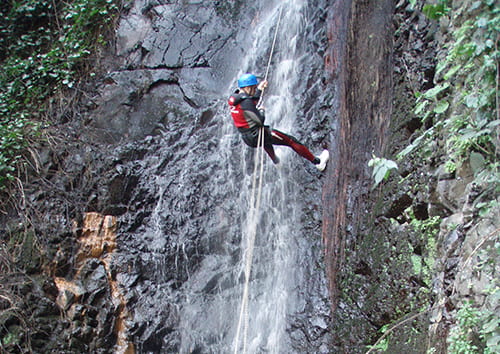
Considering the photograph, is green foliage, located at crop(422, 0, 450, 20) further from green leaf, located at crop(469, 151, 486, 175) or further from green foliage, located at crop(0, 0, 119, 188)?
green foliage, located at crop(0, 0, 119, 188)

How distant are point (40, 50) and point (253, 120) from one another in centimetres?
464

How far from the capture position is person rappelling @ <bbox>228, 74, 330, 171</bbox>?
5418mm

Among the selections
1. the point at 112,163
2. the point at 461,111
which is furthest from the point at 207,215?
the point at 461,111

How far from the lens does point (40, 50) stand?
8148mm

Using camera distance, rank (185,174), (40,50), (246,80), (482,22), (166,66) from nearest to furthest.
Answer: (482,22), (246,80), (185,174), (166,66), (40,50)

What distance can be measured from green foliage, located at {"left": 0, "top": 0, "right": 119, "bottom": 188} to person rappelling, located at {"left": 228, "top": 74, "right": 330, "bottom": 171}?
3273mm

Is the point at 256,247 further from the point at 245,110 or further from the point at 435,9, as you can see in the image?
the point at 435,9

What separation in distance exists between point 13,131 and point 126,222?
2.14 m

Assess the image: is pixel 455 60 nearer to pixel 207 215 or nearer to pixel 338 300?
pixel 338 300

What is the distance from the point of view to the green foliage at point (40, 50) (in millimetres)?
7410

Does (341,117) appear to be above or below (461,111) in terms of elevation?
above

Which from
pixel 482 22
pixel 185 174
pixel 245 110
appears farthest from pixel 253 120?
pixel 482 22

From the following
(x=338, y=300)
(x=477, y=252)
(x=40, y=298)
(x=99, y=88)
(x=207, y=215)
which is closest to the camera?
(x=477, y=252)

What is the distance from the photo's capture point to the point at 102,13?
315 inches
